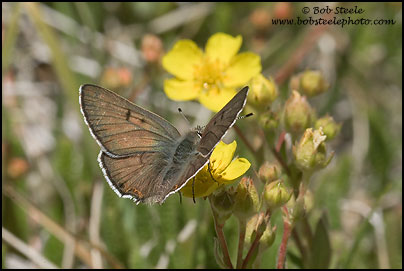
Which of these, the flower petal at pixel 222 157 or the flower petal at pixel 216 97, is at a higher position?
the flower petal at pixel 216 97

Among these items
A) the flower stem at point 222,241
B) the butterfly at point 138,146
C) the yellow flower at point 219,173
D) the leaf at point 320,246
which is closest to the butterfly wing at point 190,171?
the butterfly at point 138,146

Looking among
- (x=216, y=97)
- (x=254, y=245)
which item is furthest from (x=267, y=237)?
(x=216, y=97)

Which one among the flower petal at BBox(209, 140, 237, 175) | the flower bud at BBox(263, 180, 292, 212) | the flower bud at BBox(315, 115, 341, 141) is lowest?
the flower bud at BBox(263, 180, 292, 212)

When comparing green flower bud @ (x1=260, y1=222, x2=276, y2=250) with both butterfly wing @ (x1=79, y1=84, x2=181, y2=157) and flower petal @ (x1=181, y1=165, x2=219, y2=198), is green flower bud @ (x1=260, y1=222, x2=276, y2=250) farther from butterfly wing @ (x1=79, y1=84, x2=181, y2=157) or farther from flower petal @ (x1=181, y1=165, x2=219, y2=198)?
butterfly wing @ (x1=79, y1=84, x2=181, y2=157)

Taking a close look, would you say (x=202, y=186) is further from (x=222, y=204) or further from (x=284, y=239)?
(x=284, y=239)

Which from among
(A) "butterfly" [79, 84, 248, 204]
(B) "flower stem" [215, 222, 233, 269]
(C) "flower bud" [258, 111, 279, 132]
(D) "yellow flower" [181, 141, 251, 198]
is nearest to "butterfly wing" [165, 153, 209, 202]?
(A) "butterfly" [79, 84, 248, 204]

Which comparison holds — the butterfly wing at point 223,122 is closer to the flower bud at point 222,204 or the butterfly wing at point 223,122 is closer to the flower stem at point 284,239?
the flower bud at point 222,204

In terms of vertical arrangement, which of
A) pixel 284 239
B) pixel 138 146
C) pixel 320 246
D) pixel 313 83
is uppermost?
pixel 138 146
